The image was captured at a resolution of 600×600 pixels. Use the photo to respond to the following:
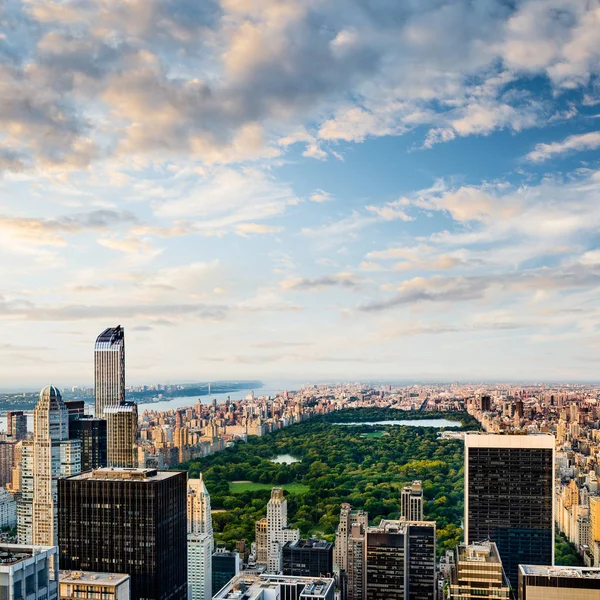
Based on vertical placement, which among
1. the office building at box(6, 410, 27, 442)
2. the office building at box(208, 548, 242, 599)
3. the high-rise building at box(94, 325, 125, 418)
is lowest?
the office building at box(208, 548, 242, 599)

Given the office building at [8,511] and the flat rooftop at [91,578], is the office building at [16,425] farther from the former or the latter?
Result: the flat rooftop at [91,578]

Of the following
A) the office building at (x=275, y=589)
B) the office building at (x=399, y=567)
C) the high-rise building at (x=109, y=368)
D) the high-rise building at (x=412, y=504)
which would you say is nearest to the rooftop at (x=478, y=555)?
the office building at (x=275, y=589)

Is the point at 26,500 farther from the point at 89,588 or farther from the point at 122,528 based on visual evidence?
the point at 89,588

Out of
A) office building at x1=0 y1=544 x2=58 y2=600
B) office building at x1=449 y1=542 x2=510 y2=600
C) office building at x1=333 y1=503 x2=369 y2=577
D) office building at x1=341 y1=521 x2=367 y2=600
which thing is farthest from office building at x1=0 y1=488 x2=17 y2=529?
office building at x1=0 y1=544 x2=58 y2=600

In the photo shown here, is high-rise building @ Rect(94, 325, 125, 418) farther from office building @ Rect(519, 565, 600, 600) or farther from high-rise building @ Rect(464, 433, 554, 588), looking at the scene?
office building @ Rect(519, 565, 600, 600)

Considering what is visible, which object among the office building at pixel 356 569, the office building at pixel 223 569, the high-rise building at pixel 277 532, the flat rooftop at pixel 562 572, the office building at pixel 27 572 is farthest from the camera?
the high-rise building at pixel 277 532

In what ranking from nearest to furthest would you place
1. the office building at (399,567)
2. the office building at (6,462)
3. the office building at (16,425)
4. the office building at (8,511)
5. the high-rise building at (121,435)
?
the office building at (399,567) → the office building at (8,511) → the high-rise building at (121,435) → the office building at (16,425) → the office building at (6,462)

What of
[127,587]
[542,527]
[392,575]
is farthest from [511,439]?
[127,587]
